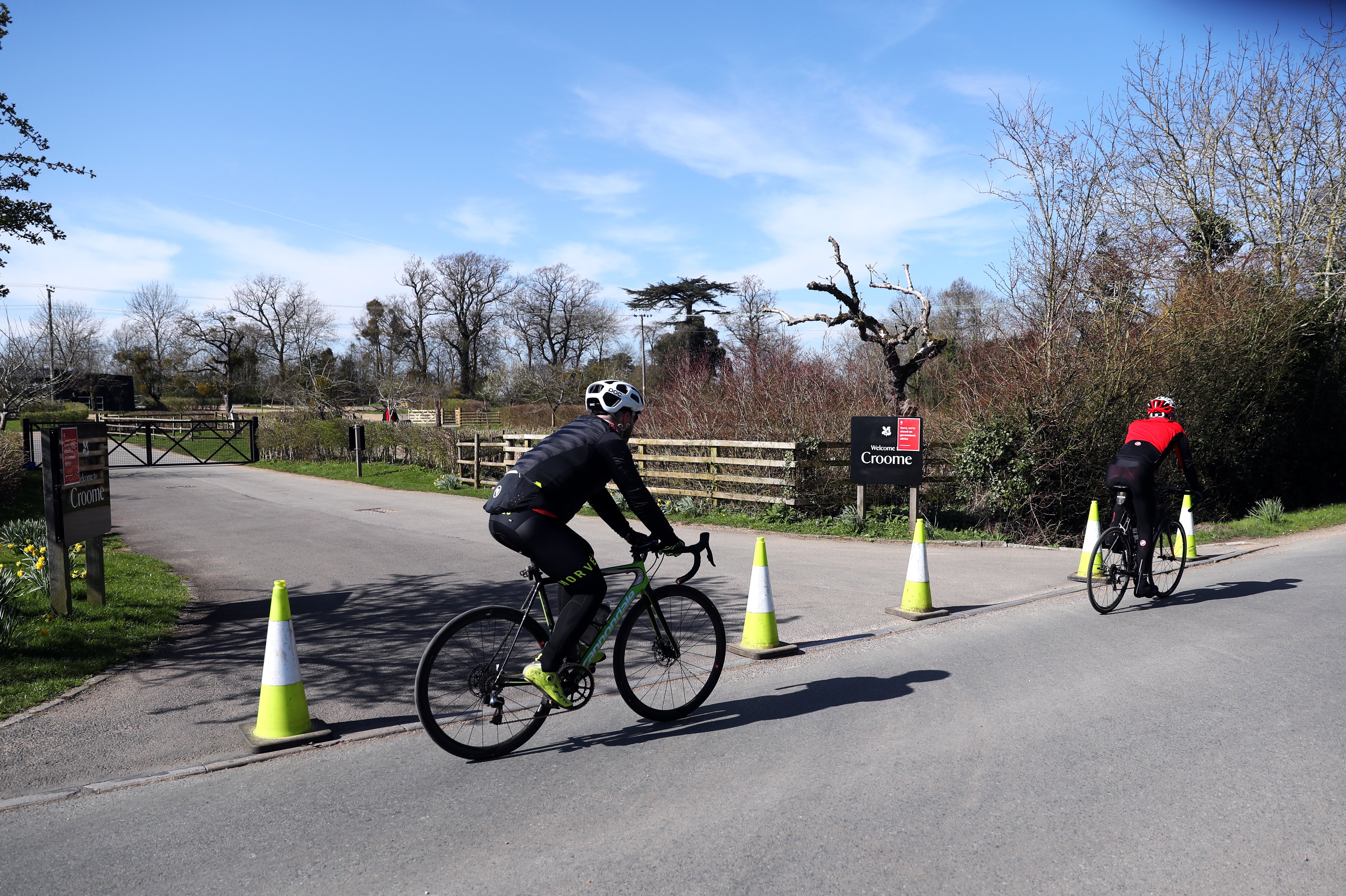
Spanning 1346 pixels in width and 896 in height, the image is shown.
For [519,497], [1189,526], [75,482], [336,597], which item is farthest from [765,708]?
[1189,526]

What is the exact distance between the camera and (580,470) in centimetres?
447

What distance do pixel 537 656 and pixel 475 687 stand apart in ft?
1.16

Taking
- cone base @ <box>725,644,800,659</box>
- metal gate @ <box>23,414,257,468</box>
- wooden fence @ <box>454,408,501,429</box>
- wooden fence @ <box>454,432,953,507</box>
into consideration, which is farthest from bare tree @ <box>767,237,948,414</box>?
wooden fence @ <box>454,408,501,429</box>

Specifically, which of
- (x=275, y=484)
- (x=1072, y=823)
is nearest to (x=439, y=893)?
(x=1072, y=823)

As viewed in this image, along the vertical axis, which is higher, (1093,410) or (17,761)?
(1093,410)

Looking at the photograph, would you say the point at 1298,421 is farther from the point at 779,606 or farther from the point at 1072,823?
the point at 1072,823

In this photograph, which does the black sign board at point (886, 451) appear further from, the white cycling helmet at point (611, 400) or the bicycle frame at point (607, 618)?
the white cycling helmet at point (611, 400)

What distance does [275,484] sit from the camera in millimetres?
23688

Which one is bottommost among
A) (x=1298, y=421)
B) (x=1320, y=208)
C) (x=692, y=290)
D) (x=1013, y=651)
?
(x=1013, y=651)

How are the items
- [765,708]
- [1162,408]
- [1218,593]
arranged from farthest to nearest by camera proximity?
[1218,593]
[1162,408]
[765,708]

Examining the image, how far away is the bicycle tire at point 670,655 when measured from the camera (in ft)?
16.2

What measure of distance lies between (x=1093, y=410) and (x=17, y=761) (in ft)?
47.3

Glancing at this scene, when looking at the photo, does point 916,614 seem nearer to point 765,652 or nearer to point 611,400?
point 765,652

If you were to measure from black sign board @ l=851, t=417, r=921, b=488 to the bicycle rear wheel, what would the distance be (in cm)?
429
